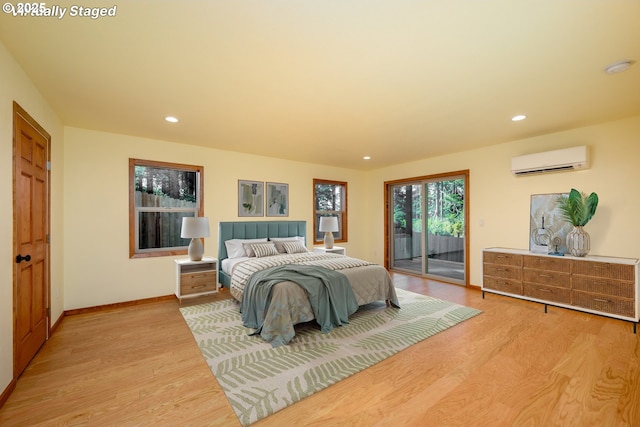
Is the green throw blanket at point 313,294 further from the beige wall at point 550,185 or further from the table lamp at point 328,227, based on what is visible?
the beige wall at point 550,185

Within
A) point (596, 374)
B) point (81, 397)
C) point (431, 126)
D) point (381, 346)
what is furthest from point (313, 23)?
point (596, 374)

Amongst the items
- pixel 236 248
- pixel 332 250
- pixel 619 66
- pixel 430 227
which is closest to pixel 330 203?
pixel 332 250

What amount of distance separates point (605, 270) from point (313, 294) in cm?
348

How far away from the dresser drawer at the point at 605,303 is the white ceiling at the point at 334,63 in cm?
219

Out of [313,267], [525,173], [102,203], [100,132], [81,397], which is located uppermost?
[100,132]

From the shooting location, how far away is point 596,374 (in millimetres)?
2211

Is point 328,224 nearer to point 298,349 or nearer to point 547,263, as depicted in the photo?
point 298,349

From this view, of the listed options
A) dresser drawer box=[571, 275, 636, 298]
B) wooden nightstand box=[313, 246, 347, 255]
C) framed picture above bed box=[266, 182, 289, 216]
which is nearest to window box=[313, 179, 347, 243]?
wooden nightstand box=[313, 246, 347, 255]

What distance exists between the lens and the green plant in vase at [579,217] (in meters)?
3.47

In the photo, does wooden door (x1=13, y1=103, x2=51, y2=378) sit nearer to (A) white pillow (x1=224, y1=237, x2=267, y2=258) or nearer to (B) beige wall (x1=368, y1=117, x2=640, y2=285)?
(A) white pillow (x1=224, y1=237, x2=267, y2=258)

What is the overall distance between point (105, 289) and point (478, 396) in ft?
15.0

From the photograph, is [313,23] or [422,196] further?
[422,196]

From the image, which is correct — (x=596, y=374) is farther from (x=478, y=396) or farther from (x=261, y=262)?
(x=261, y=262)

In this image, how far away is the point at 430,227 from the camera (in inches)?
224
